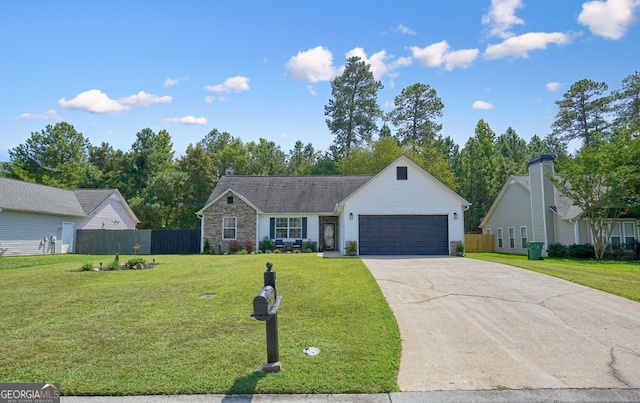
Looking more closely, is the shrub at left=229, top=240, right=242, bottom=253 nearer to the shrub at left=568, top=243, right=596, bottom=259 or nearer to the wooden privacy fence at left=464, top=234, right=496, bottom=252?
the wooden privacy fence at left=464, top=234, right=496, bottom=252

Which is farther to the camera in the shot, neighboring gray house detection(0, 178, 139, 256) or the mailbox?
neighboring gray house detection(0, 178, 139, 256)

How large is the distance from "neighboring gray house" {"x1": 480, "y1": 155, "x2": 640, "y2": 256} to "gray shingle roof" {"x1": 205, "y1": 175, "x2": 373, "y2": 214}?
35.2 ft

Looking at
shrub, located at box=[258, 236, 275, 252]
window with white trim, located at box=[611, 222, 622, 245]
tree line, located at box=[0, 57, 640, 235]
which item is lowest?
shrub, located at box=[258, 236, 275, 252]

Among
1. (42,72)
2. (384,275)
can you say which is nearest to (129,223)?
(42,72)

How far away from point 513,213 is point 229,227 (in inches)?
793

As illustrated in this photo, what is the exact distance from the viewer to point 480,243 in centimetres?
2941

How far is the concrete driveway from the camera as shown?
4395mm

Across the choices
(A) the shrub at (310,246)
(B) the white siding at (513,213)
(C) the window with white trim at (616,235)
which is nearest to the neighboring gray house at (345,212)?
(A) the shrub at (310,246)

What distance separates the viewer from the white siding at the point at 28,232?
21.4 metres

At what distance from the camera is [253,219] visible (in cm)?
2438

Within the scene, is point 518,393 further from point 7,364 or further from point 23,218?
point 23,218

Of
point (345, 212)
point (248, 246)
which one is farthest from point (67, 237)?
point (345, 212)

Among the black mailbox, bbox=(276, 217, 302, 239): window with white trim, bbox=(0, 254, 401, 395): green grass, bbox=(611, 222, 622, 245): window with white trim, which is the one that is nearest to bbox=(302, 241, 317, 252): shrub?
bbox=(276, 217, 302, 239): window with white trim

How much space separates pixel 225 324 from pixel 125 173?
124 ft
